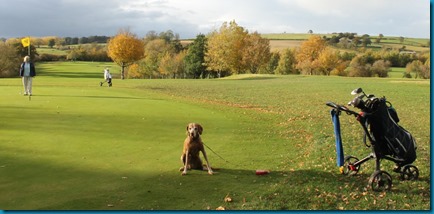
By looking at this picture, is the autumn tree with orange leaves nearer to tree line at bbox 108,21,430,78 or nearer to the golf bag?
tree line at bbox 108,21,430,78

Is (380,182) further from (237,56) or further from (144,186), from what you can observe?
(237,56)

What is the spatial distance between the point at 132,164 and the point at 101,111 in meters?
7.83

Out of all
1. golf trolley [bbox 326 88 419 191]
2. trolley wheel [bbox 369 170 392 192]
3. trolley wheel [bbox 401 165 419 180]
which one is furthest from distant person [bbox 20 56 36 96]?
trolley wheel [bbox 401 165 419 180]

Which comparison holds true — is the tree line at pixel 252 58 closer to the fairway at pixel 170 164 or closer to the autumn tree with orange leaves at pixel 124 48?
the autumn tree with orange leaves at pixel 124 48

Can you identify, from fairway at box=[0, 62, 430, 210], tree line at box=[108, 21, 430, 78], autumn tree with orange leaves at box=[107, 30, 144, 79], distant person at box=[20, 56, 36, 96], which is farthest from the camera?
tree line at box=[108, 21, 430, 78]

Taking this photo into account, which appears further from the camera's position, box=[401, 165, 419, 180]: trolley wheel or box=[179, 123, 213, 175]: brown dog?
box=[179, 123, 213, 175]: brown dog

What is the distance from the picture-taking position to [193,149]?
367 inches

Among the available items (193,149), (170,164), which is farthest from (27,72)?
(193,149)

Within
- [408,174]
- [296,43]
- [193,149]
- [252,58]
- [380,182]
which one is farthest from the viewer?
[296,43]

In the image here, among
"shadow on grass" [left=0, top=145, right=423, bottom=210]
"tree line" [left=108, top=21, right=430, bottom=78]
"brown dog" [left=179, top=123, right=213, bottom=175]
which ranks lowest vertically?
"shadow on grass" [left=0, top=145, right=423, bottom=210]

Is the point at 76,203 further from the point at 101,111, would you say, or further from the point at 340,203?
the point at 101,111

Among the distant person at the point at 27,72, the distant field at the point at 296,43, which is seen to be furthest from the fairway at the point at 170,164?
the distant field at the point at 296,43

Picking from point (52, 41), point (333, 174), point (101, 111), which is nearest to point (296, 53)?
point (52, 41)

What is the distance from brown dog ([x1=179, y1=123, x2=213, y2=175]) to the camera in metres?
9.09
